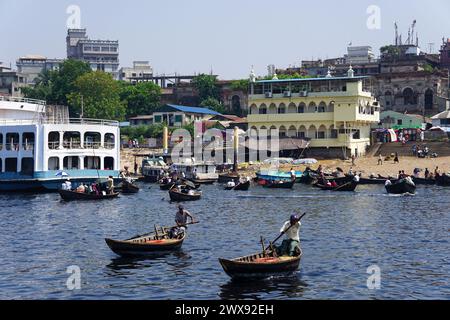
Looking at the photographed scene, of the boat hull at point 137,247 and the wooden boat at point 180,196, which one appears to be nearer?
the boat hull at point 137,247

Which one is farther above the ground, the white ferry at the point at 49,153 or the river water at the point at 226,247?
the white ferry at the point at 49,153

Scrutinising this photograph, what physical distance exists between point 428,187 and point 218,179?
→ 20.2 meters

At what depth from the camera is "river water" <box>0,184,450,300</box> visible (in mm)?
22047

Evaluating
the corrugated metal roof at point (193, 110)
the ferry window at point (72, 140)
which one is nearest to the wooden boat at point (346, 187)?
the ferry window at point (72, 140)

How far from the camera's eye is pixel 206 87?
109875 mm

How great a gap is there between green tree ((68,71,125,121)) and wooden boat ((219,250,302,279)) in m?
74.4

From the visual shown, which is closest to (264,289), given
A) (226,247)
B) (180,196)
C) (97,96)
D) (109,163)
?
(226,247)

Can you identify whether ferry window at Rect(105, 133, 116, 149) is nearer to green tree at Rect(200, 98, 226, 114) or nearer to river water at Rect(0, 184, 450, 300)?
Result: river water at Rect(0, 184, 450, 300)

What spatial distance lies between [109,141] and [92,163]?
11.7 ft

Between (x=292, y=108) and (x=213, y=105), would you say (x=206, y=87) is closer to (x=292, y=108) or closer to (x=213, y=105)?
(x=213, y=105)

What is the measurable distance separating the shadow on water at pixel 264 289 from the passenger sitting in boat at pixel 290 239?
873 millimetres

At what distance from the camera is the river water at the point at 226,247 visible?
2205 cm

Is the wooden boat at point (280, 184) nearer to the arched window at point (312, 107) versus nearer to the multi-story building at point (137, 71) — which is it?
the arched window at point (312, 107)

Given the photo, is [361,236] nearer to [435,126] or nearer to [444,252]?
[444,252]
